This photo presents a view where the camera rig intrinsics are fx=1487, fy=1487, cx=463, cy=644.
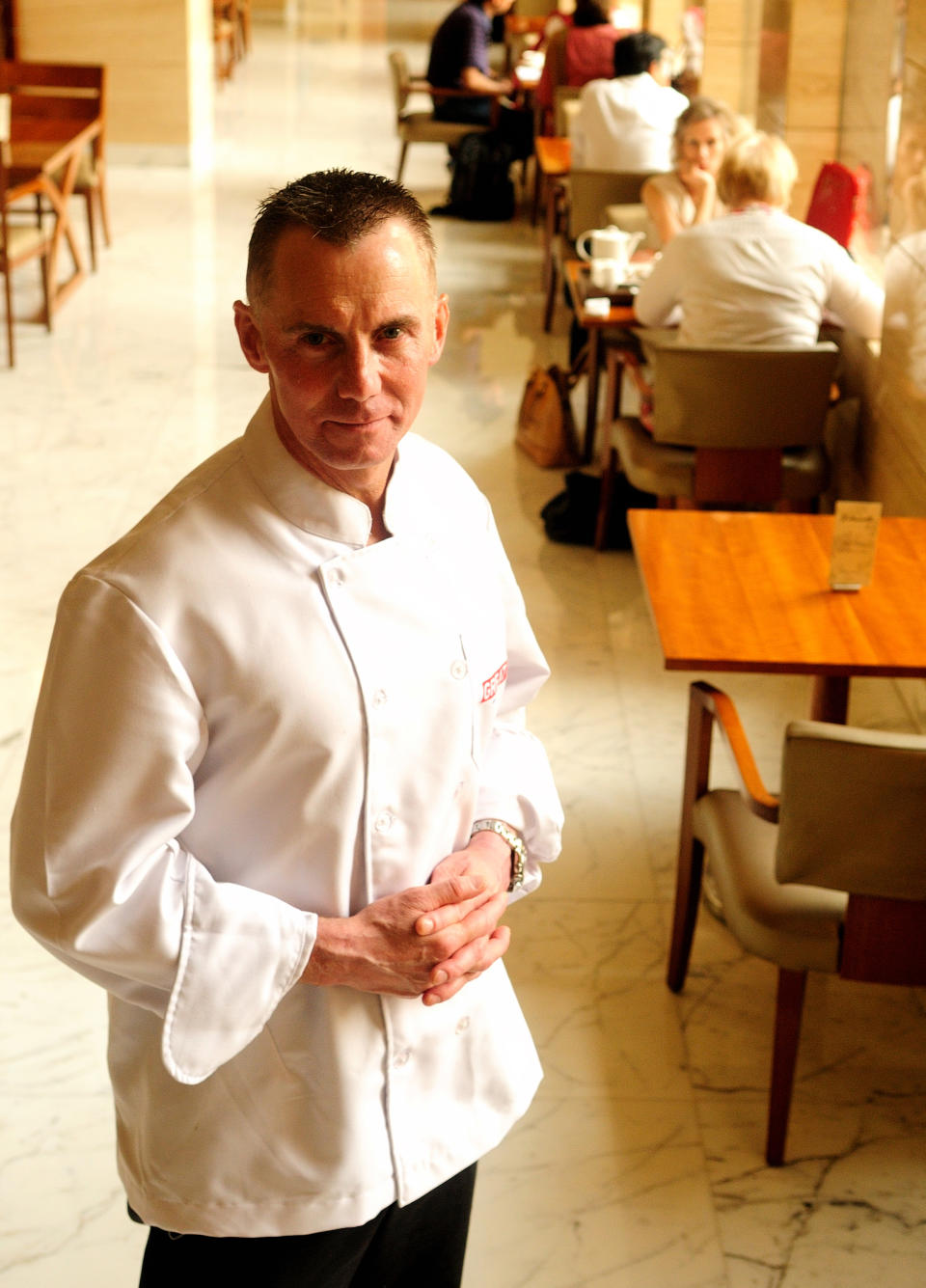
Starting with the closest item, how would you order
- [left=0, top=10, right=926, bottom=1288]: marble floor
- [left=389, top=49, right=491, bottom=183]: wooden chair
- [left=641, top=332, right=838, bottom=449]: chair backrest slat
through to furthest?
1. [left=0, top=10, right=926, bottom=1288]: marble floor
2. [left=641, top=332, right=838, bottom=449]: chair backrest slat
3. [left=389, top=49, right=491, bottom=183]: wooden chair

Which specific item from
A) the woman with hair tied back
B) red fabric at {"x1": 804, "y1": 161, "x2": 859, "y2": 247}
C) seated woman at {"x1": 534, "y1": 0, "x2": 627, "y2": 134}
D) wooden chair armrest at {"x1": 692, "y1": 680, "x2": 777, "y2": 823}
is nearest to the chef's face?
wooden chair armrest at {"x1": 692, "y1": 680, "x2": 777, "y2": 823}

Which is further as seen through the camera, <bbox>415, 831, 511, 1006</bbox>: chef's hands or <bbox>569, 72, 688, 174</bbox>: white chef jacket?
<bbox>569, 72, 688, 174</bbox>: white chef jacket

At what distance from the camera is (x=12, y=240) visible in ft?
21.2

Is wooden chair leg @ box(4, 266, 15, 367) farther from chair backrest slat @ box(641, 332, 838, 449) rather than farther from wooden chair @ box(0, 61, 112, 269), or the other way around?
chair backrest slat @ box(641, 332, 838, 449)

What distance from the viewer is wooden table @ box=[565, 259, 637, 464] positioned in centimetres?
487

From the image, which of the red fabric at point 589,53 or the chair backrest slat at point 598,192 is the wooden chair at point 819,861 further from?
the red fabric at point 589,53

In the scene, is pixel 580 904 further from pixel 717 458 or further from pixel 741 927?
pixel 717 458

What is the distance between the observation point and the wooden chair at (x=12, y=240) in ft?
20.2

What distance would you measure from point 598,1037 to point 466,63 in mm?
A: 8469

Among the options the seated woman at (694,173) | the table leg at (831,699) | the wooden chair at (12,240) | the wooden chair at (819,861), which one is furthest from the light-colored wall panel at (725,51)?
the wooden chair at (819,861)

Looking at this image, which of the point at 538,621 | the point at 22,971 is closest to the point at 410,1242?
the point at 22,971

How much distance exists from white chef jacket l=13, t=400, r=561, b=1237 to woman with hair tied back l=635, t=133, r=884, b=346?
10.3 ft

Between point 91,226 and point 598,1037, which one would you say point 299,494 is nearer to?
point 598,1037

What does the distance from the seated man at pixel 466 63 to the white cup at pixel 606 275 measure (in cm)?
527
